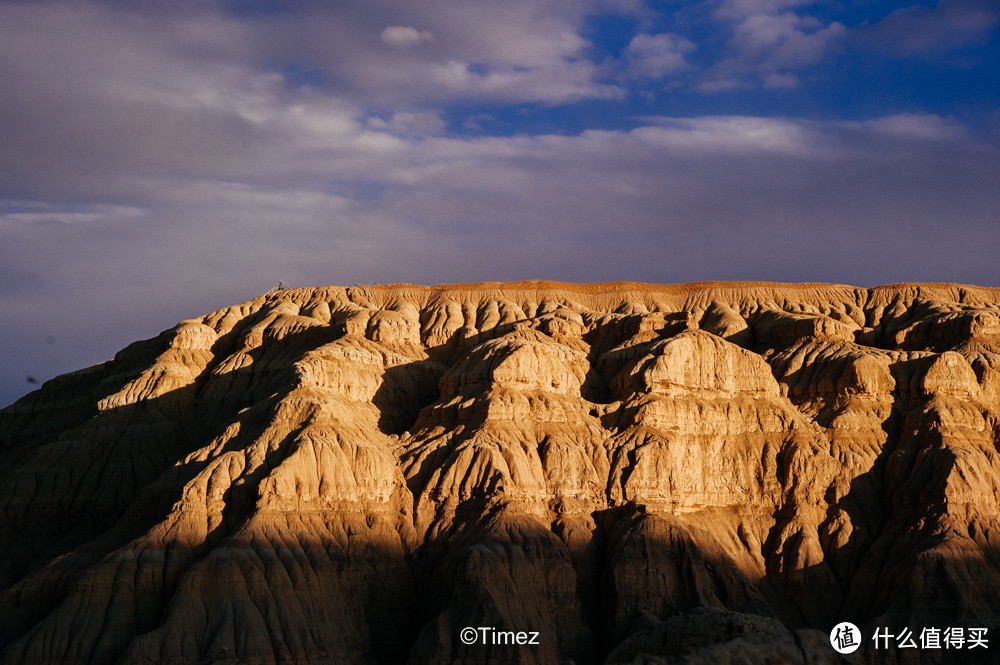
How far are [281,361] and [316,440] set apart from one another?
2952 centimetres

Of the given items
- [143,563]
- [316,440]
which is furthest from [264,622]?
[316,440]

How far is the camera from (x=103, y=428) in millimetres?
112188

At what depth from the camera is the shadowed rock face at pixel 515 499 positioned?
79.4 metres

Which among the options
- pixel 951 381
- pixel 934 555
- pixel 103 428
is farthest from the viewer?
pixel 103 428

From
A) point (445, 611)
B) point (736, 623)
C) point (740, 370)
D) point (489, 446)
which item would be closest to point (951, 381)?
point (740, 370)

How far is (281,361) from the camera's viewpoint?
118 meters

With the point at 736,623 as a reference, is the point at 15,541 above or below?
above

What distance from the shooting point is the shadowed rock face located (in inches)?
3125

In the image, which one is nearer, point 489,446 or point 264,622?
point 264,622

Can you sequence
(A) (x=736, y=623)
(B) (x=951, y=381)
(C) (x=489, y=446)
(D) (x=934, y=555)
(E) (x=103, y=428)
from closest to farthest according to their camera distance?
1. (A) (x=736, y=623)
2. (D) (x=934, y=555)
3. (C) (x=489, y=446)
4. (B) (x=951, y=381)
5. (E) (x=103, y=428)

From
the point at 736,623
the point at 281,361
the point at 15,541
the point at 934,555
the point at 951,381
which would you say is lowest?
the point at 736,623

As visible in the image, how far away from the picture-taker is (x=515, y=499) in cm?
8925

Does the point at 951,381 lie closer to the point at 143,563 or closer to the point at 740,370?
the point at 740,370

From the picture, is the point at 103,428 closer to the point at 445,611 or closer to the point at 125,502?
the point at 125,502
